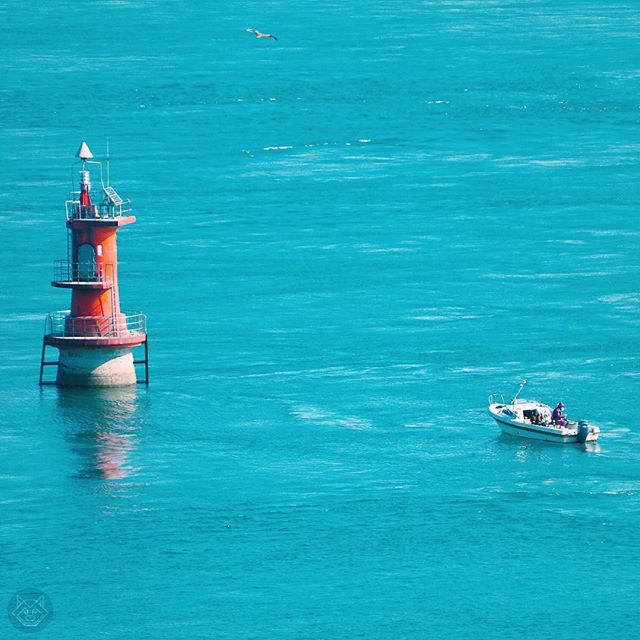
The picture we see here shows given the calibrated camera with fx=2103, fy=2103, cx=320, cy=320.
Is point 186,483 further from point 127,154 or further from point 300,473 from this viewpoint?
point 127,154

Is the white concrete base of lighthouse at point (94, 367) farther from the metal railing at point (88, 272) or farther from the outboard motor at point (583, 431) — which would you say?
the outboard motor at point (583, 431)

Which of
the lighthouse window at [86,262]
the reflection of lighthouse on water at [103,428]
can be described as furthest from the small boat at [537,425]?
the lighthouse window at [86,262]

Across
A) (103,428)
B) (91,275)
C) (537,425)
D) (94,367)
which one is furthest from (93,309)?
(537,425)

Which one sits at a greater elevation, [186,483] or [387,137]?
[387,137]

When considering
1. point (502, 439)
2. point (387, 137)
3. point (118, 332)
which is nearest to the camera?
point (502, 439)

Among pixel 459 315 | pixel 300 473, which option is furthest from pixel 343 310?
pixel 300 473

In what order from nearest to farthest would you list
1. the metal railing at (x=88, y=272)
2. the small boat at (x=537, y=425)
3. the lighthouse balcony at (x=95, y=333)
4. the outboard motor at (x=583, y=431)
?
the outboard motor at (x=583, y=431)
the small boat at (x=537, y=425)
the lighthouse balcony at (x=95, y=333)
the metal railing at (x=88, y=272)
